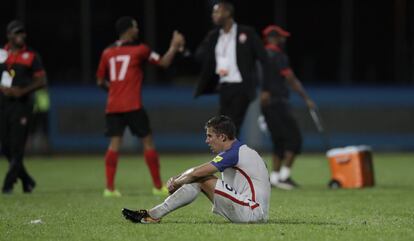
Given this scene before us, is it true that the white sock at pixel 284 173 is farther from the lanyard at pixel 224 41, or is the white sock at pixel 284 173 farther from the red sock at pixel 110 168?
the red sock at pixel 110 168

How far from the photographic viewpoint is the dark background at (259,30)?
92.1 feet

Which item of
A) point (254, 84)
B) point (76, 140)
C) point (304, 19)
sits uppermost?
point (254, 84)

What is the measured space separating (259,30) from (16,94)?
14340mm

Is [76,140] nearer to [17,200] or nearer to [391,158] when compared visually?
[391,158]

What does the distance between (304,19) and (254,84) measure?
1457cm

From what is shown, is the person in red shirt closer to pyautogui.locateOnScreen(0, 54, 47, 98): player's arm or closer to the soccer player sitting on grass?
pyautogui.locateOnScreen(0, 54, 47, 98): player's arm

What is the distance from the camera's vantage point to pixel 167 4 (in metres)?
28.4

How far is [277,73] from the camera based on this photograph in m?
15.5

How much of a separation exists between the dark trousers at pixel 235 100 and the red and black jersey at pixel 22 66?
2.44m

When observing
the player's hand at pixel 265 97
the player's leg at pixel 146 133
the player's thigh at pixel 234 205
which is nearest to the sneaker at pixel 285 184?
the player's hand at pixel 265 97

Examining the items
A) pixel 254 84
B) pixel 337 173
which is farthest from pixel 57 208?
pixel 337 173

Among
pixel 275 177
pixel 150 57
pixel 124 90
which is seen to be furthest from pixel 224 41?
pixel 275 177

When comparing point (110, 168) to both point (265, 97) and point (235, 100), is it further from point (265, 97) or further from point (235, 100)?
point (265, 97)

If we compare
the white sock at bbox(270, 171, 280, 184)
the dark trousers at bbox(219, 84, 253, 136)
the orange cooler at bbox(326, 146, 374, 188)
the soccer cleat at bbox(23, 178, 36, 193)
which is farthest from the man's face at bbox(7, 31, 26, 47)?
the orange cooler at bbox(326, 146, 374, 188)
